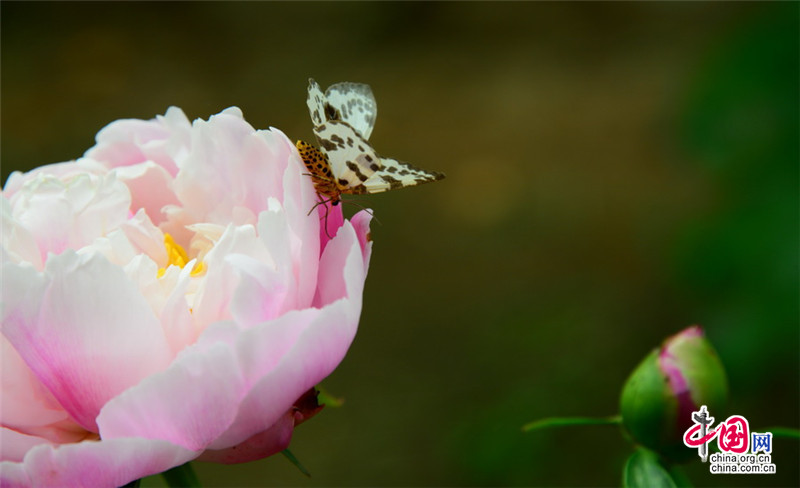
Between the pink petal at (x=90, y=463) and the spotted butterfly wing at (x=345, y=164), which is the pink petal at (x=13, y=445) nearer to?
the pink petal at (x=90, y=463)

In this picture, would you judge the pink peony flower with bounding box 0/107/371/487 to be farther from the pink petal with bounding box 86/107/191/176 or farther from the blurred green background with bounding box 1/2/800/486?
the blurred green background with bounding box 1/2/800/486

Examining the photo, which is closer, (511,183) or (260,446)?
(260,446)

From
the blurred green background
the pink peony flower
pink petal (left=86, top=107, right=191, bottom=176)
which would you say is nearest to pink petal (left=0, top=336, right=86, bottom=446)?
the pink peony flower

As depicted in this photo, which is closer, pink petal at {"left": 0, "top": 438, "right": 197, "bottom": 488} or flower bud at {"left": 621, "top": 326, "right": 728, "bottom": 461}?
pink petal at {"left": 0, "top": 438, "right": 197, "bottom": 488}

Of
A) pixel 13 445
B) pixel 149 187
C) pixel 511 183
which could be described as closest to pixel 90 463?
pixel 13 445

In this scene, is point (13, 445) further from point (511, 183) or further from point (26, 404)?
point (511, 183)

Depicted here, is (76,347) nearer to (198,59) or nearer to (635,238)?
(635,238)

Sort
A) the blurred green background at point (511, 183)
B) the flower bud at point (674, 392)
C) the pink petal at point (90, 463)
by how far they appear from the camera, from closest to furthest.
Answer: the pink petal at point (90, 463)
the flower bud at point (674, 392)
the blurred green background at point (511, 183)

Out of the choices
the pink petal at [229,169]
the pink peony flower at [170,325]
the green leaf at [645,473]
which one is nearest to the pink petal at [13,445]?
the pink peony flower at [170,325]
